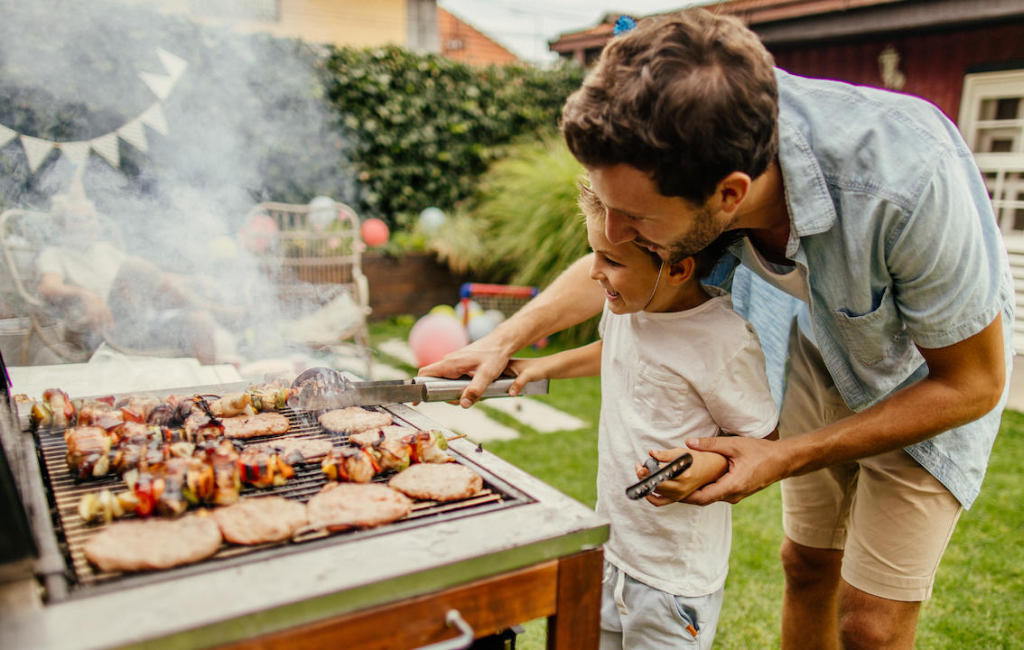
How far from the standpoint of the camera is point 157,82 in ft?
20.9

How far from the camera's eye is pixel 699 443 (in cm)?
151

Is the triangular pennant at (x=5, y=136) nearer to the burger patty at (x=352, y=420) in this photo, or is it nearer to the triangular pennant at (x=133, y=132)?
the triangular pennant at (x=133, y=132)

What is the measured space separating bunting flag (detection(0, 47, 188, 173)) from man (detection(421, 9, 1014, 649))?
4192mm

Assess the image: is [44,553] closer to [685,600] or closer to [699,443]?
[699,443]

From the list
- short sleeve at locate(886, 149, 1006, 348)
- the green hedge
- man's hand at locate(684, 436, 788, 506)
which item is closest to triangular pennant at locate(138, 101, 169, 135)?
the green hedge

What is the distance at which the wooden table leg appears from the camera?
1.25m

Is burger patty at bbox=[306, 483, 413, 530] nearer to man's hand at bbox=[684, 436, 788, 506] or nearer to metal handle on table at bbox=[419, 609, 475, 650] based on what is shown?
metal handle on table at bbox=[419, 609, 475, 650]

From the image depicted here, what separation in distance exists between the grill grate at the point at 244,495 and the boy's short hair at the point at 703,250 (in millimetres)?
694

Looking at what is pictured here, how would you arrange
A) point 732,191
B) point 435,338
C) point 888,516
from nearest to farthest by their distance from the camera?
point 732,191 < point 888,516 < point 435,338

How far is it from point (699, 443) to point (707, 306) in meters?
0.43

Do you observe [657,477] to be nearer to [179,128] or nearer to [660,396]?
[660,396]

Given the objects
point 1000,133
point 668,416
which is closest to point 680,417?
point 668,416

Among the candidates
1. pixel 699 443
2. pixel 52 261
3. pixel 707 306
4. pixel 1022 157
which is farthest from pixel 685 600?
pixel 1022 157

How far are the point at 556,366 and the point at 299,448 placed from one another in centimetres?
83
